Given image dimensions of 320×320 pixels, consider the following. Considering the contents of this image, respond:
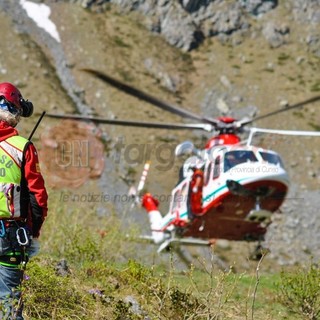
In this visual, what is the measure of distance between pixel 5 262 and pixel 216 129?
45.1 feet

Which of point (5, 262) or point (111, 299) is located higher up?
point (5, 262)

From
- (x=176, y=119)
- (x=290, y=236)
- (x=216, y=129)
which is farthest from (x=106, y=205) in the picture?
(x=216, y=129)

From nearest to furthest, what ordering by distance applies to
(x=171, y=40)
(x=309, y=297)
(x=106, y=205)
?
(x=309, y=297), (x=106, y=205), (x=171, y=40)

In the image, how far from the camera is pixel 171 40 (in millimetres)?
78625

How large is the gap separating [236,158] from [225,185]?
86cm

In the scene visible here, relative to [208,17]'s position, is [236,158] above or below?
above

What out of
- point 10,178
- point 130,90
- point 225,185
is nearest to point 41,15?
point 225,185

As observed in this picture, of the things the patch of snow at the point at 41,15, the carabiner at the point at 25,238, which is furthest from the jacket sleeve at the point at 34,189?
the patch of snow at the point at 41,15

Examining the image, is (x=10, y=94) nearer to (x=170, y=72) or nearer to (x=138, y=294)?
(x=138, y=294)

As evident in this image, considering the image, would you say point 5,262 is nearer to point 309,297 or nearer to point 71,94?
point 309,297

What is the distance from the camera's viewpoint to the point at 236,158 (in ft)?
57.0

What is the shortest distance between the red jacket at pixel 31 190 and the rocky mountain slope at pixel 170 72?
3802 centimetres

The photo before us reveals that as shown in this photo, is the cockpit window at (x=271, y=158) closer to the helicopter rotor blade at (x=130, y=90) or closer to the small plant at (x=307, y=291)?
the helicopter rotor blade at (x=130, y=90)

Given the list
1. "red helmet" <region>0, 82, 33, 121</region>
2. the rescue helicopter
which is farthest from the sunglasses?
the rescue helicopter
